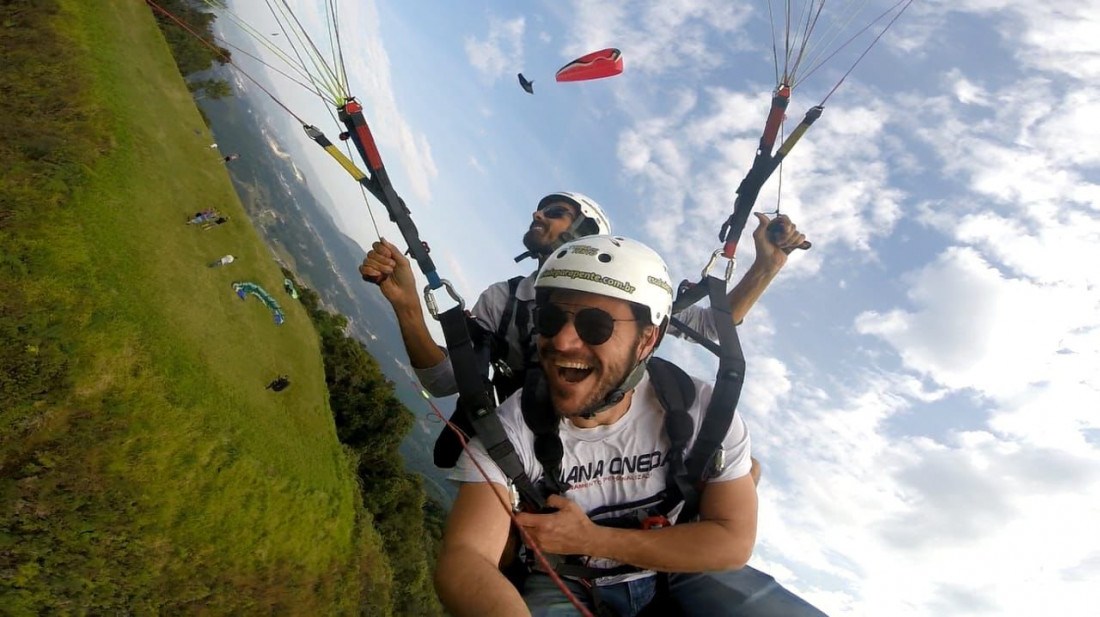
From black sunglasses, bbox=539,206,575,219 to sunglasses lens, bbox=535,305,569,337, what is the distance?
4437 mm

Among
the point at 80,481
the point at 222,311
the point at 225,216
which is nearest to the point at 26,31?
the point at 225,216

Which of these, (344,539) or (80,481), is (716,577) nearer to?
(80,481)

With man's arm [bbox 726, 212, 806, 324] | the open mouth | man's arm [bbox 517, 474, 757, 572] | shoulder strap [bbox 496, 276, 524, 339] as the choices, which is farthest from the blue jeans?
man's arm [bbox 726, 212, 806, 324]

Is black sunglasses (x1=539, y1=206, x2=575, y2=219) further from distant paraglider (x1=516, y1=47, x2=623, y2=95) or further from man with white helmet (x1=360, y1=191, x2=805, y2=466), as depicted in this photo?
distant paraglider (x1=516, y1=47, x2=623, y2=95)

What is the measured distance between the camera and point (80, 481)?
1806 centimetres

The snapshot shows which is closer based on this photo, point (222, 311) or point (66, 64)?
point (222, 311)

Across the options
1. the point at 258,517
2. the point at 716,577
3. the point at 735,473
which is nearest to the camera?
the point at 735,473

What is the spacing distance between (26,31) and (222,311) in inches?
659

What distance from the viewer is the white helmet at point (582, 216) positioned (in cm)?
838

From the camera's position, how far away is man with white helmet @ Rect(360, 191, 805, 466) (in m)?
4.50

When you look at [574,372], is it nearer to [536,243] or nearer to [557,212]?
[536,243]

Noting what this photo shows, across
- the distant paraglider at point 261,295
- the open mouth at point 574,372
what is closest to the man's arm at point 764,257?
the open mouth at point 574,372

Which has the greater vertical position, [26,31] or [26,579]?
[26,31]

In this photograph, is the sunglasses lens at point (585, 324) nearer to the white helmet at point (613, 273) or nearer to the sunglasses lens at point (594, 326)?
the sunglasses lens at point (594, 326)
